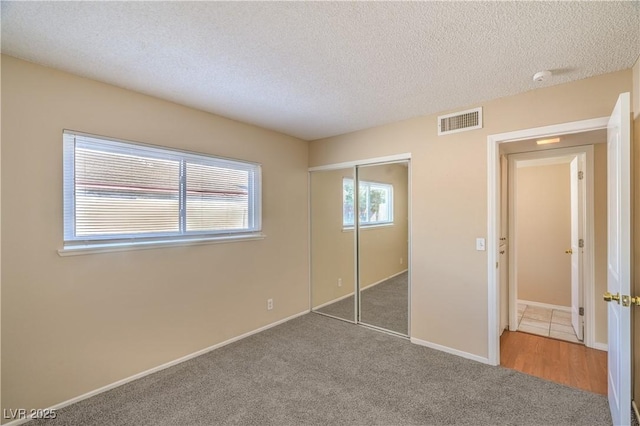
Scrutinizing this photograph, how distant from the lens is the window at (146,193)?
7.28ft

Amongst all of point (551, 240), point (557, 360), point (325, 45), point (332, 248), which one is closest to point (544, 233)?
point (551, 240)

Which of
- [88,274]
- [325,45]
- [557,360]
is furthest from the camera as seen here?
[557,360]

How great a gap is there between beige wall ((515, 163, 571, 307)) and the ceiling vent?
1959 millimetres

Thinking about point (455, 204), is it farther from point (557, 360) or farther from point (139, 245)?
point (139, 245)

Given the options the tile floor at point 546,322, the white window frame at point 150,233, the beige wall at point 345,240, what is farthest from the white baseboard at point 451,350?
the white window frame at point 150,233

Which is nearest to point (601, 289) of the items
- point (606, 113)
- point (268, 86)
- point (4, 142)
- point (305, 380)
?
point (606, 113)

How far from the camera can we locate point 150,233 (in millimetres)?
2594

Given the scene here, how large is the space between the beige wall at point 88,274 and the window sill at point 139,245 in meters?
0.04

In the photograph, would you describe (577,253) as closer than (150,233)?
No

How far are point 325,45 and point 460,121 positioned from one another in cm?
173

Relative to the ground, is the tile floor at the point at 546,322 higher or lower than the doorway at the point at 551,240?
lower

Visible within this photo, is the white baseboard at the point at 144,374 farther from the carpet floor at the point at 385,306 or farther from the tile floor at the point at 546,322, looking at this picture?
the tile floor at the point at 546,322

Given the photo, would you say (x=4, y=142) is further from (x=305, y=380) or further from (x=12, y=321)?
(x=305, y=380)

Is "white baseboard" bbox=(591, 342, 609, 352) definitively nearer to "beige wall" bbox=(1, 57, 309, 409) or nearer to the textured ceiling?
the textured ceiling
